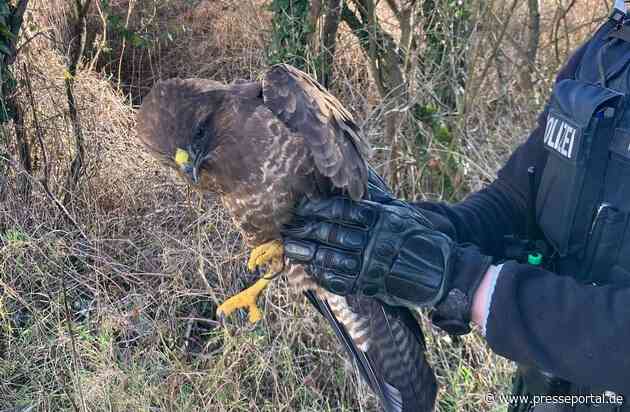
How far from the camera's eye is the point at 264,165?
2.53 metres

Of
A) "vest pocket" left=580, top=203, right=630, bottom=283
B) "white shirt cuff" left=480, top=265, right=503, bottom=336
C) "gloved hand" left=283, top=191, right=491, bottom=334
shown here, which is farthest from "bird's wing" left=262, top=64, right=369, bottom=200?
"vest pocket" left=580, top=203, right=630, bottom=283

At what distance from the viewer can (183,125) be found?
272 cm

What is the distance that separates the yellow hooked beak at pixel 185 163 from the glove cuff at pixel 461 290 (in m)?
1.18

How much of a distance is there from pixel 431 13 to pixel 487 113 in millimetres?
971

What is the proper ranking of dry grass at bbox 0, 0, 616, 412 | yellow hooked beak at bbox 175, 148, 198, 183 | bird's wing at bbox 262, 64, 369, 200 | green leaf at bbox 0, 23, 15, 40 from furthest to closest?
1. green leaf at bbox 0, 23, 15, 40
2. dry grass at bbox 0, 0, 616, 412
3. yellow hooked beak at bbox 175, 148, 198, 183
4. bird's wing at bbox 262, 64, 369, 200

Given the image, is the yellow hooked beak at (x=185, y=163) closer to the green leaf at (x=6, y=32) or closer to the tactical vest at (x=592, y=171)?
the tactical vest at (x=592, y=171)

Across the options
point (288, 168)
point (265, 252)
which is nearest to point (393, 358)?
point (265, 252)

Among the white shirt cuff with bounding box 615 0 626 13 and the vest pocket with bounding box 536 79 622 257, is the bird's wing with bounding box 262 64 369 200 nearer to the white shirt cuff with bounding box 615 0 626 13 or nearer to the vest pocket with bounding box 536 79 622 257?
the vest pocket with bounding box 536 79 622 257

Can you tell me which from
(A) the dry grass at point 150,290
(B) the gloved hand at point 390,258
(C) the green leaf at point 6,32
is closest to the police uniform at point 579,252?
(B) the gloved hand at point 390,258

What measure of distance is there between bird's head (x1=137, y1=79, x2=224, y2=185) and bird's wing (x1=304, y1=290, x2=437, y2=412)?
821 millimetres

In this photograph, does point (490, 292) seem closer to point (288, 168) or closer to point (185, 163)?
point (288, 168)

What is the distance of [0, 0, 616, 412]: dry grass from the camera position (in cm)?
365

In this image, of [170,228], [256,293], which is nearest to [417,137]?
[170,228]

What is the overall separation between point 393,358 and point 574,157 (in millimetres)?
1016
